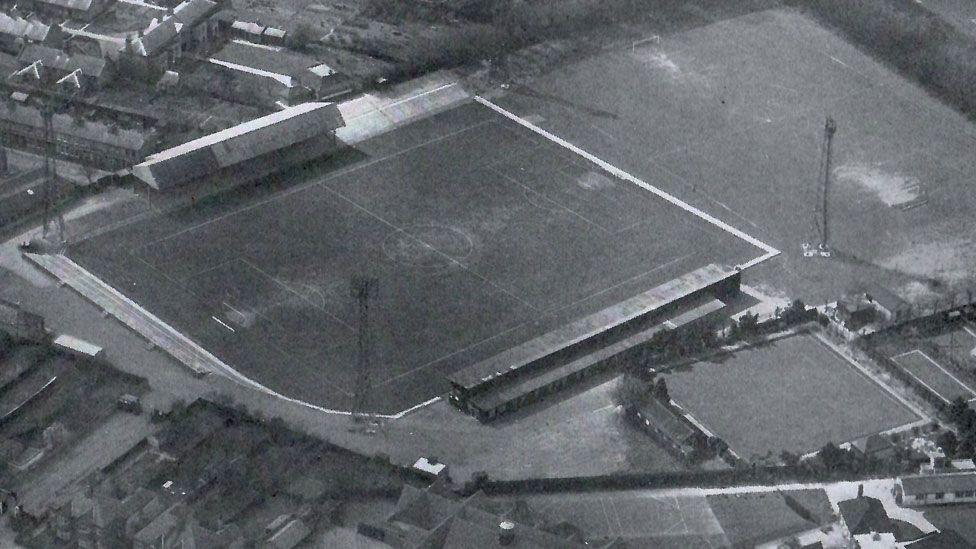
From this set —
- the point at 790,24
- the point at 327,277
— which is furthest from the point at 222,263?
the point at 790,24

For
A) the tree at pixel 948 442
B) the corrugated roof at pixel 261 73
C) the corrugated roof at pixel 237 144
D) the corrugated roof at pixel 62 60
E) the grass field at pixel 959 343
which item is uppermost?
the tree at pixel 948 442

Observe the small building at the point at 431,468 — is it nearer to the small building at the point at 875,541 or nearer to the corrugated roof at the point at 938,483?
the small building at the point at 875,541

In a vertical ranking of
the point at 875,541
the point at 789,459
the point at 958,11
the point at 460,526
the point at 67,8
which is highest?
the point at 460,526

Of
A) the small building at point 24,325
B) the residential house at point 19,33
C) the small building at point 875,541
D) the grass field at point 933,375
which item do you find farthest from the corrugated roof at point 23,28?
the small building at point 875,541

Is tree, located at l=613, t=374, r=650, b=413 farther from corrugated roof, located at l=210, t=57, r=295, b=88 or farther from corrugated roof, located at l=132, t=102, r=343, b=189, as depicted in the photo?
corrugated roof, located at l=210, t=57, r=295, b=88

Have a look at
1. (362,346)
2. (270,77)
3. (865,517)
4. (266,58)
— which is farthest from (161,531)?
(266,58)

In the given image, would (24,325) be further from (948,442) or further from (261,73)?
(948,442)
